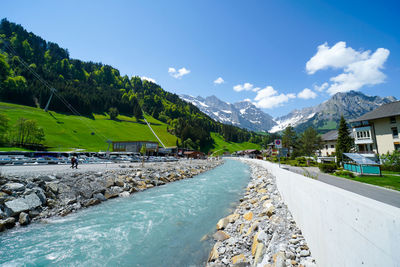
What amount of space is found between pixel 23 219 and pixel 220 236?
30.8 ft

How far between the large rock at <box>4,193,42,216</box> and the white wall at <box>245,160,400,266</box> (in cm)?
1259

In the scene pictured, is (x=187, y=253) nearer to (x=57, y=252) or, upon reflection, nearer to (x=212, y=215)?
(x=212, y=215)

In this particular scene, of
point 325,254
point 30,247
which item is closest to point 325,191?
point 325,254

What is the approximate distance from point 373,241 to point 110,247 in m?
7.93

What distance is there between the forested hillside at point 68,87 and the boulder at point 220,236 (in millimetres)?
57834

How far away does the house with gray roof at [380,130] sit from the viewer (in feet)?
104

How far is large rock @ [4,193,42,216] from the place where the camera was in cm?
809

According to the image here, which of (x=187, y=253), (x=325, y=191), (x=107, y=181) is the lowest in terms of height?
(x=187, y=253)

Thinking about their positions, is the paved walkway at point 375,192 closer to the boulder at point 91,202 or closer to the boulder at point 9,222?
the boulder at point 91,202

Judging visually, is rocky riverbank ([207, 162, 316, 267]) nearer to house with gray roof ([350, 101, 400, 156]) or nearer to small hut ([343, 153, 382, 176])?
small hut ([343, 153, 382, 176])

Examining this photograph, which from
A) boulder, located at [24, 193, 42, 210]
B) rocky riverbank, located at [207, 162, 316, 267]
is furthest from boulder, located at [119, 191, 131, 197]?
rocky riverbank, located at [207, 162, 316, 267]

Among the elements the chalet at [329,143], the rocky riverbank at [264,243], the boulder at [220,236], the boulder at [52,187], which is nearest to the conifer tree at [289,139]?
the chalet at [329,143]

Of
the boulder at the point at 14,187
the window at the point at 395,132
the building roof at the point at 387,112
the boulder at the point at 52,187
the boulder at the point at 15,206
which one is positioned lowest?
the boulder at the point at 15,206

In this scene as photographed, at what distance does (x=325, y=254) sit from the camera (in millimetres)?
3449
